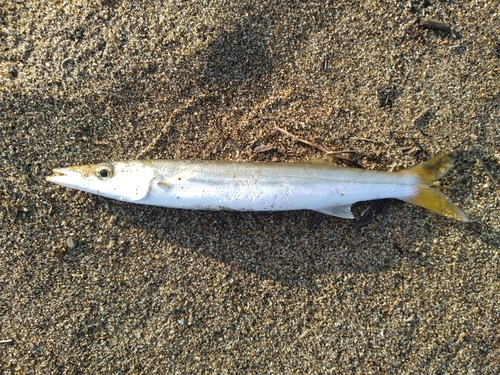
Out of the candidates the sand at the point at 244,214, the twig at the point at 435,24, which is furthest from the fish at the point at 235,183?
the twig at the point at 435,24

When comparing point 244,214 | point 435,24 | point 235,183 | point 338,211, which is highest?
point 435,24

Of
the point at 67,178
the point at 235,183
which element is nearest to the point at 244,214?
the point at 235,183

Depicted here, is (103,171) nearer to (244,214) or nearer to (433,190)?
(244,214)

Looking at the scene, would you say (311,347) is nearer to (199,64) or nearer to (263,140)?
(263,140)

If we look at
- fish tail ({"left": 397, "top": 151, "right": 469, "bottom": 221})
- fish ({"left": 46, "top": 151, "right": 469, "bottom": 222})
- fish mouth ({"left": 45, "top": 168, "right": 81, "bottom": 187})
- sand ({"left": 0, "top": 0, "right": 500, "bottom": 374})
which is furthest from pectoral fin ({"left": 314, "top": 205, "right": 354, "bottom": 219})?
fish mouth ({"left": 45, "top": 168, "right": 81, "bottom": 187})

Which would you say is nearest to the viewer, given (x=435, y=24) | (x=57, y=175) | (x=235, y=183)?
(x=235, y=183)

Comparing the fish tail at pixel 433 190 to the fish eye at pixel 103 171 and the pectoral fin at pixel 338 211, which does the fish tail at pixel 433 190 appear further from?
the fish eye at pixel 103 171

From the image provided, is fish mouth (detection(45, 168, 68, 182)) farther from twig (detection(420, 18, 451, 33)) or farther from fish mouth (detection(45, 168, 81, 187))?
twig (detection(420, 18, 451, 33))

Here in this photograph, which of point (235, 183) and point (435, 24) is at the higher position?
point (435, 24)
